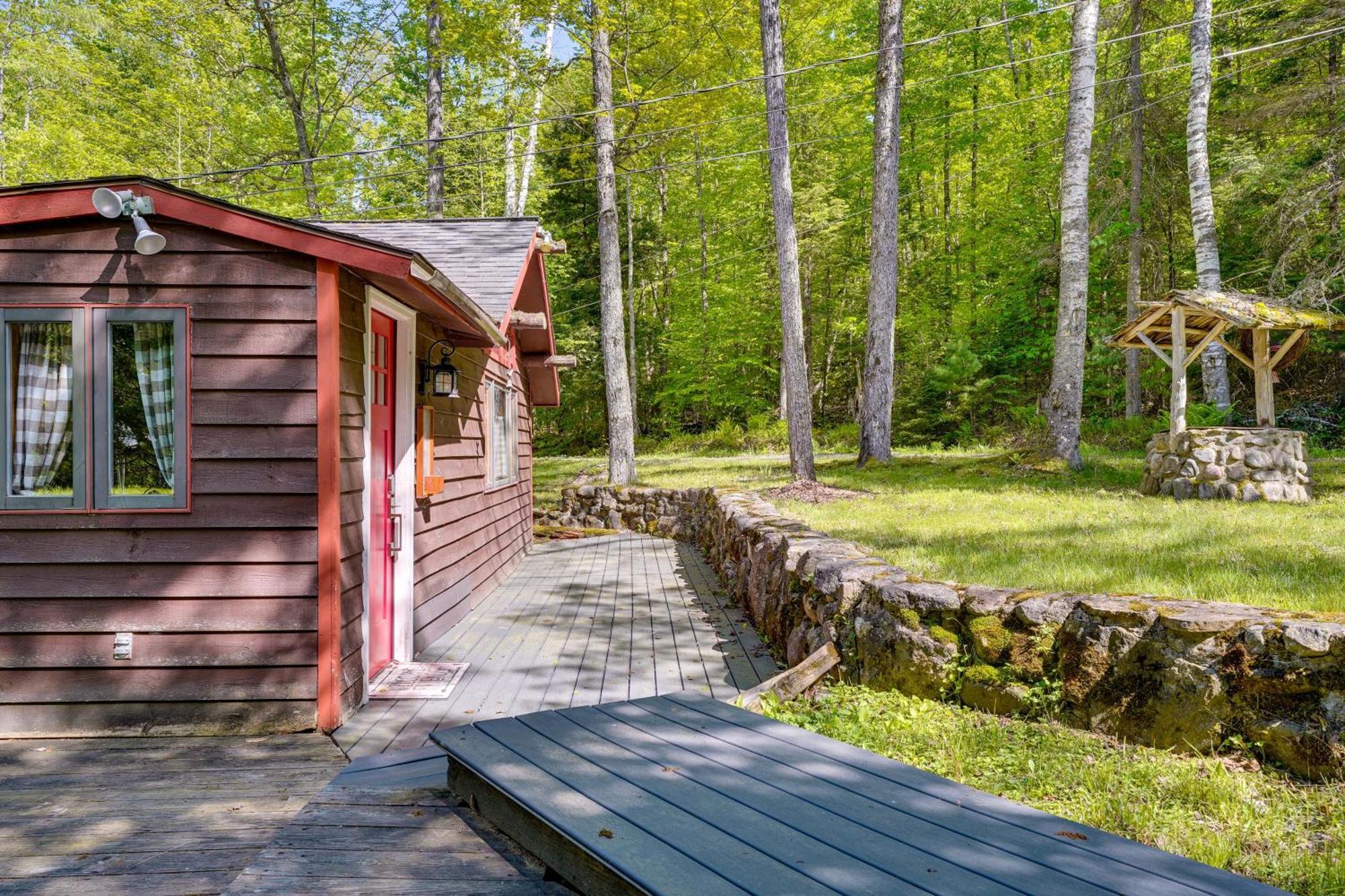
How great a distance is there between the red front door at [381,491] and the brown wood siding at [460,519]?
32cm

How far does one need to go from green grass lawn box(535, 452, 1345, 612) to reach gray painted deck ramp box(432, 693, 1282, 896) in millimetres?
1954

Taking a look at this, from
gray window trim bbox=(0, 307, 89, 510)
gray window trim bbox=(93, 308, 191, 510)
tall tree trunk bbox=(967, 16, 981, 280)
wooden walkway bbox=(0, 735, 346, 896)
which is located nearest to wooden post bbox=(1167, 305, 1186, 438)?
wooden walkway bbox=(0, 735, 346, 896)

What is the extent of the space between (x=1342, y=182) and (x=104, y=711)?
48.0ft

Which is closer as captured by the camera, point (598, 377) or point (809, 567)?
point (809, 567)

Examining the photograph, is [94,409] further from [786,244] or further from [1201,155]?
[1201,155]

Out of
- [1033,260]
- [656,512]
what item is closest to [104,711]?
[656,512]

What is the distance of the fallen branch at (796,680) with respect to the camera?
3.80 metres

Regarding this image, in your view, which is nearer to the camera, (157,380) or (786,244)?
(157,380)

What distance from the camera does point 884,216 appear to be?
11.2 m

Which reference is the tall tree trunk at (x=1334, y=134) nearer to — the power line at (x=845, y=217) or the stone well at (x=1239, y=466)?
the power line at (x=845, y=217)

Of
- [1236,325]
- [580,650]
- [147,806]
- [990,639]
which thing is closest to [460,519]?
[580,650]

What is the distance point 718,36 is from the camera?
13.6m

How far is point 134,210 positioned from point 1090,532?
21.7ft

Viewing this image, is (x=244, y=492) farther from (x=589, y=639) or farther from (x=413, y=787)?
(x=589, y=639)
